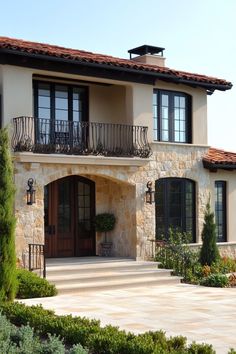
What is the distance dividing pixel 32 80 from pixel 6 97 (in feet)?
5.75

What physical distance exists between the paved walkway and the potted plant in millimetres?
3519

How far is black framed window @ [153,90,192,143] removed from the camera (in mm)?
20125

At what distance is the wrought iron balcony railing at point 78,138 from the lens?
16703 millimetres

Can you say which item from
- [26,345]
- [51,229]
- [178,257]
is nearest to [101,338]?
[26,345]

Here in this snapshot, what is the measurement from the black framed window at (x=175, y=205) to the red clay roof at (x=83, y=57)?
347cm

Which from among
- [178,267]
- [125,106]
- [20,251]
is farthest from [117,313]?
[125,106]

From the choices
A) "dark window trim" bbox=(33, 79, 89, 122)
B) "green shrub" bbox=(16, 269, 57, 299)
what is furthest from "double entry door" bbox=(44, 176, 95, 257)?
"green shrub" bbox=(16, 269, 57, 299)

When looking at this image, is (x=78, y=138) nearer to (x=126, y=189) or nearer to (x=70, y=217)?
(x=126, y=189)

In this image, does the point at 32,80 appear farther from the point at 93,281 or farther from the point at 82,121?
the point at 93,281

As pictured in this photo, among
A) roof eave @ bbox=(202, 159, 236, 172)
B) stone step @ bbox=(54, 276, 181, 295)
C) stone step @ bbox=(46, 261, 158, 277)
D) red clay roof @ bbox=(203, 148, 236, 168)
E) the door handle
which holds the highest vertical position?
red clay roof @ bbox=(203, 148, 236, 168)

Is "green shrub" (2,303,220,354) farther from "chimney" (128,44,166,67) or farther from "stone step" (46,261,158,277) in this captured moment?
"chimney" (128,44,166,67)

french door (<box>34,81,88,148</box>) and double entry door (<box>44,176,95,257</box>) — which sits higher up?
french door (<box>34,81,88,148</box>)

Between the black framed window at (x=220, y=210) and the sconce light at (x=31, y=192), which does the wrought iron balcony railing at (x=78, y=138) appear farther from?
the black framed window at (x=220, y=210)

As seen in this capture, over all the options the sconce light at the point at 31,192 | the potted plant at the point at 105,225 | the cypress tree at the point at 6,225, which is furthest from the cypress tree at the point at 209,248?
the cypress tree at the point at 6,225
